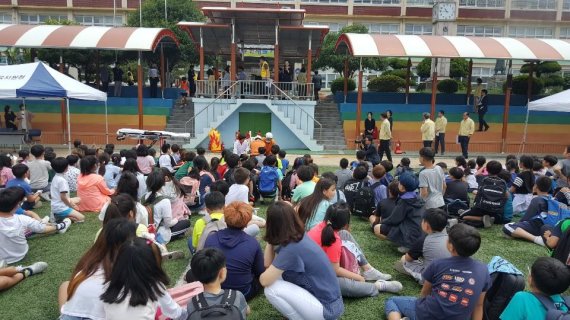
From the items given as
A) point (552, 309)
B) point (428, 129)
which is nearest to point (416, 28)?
point (428, 129)

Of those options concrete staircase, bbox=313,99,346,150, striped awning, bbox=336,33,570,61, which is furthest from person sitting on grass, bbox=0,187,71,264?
concrete staircase, bbox=313,99,346,150

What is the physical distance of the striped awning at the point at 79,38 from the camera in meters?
16.4

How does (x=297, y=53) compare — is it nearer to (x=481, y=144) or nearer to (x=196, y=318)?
(x=481, y=144)

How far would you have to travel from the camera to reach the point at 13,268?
5.20 meters

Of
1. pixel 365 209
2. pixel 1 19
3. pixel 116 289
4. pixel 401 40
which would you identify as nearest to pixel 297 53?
pixel 401 40

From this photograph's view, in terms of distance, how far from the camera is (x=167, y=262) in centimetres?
580

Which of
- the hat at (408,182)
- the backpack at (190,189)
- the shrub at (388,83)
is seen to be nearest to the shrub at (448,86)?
the shrub at (388,83)

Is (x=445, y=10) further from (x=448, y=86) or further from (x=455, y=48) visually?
(x=455, y=48)

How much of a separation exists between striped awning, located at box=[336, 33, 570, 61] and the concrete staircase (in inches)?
142

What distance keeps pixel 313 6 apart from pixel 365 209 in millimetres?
35557

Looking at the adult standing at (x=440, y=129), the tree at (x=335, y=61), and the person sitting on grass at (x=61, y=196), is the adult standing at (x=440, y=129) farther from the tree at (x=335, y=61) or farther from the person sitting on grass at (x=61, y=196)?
the person sitting on grass at (x=61, y=196)

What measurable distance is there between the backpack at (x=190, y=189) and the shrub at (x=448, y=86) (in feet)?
58.4

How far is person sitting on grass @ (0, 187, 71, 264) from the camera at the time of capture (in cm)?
524

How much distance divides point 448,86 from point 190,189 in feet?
59.7
